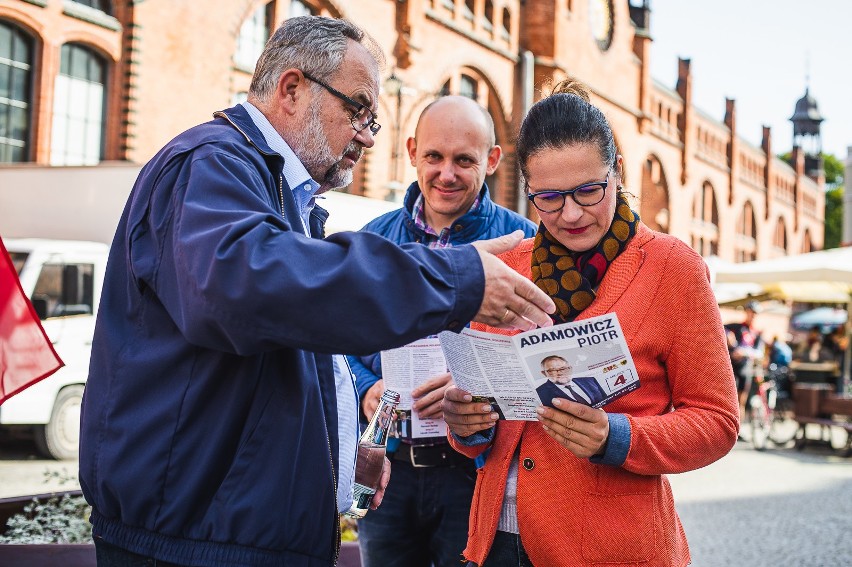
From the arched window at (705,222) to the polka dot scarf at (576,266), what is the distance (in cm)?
3984

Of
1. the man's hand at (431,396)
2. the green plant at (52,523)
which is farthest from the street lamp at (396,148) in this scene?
the man's hand at (431,396)

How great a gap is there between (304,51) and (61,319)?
8504 mm

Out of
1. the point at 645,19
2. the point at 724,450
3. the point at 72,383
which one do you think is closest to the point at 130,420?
the point at 724,450

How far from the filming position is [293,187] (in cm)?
196

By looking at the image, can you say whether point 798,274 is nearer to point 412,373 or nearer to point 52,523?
point 412,373

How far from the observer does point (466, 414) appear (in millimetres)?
2191

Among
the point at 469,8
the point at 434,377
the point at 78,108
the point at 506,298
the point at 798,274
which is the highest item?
the point at 469,8

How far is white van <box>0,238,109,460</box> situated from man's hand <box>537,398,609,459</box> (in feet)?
27.8

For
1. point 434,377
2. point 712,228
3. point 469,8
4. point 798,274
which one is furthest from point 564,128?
point 712,228

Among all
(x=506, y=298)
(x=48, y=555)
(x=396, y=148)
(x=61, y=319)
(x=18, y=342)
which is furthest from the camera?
(x=396, y=148)

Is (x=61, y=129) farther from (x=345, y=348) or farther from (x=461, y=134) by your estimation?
(x=345, y=348)

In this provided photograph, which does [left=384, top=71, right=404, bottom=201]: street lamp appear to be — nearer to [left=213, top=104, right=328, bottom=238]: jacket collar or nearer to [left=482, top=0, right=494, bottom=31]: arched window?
[left=482, top=0, right=494, bottom=31]: arched window

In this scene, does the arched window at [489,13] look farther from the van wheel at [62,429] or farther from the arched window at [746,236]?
the arched window at [746,236]

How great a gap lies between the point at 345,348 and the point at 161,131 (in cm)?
1456
